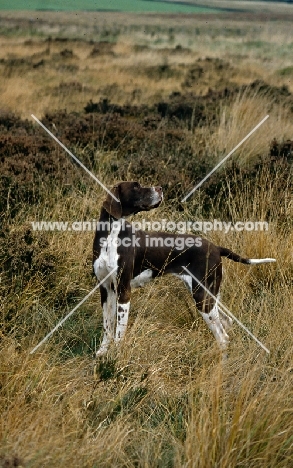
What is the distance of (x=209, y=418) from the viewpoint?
12.7ft

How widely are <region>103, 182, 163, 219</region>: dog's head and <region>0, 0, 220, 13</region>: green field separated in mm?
29924

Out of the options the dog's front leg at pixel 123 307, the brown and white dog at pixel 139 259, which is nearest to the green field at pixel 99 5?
the brown and white dog at pixel 139 259

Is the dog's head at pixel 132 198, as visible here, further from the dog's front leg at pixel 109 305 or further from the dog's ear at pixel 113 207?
the dog's front leg at pixel 109 305

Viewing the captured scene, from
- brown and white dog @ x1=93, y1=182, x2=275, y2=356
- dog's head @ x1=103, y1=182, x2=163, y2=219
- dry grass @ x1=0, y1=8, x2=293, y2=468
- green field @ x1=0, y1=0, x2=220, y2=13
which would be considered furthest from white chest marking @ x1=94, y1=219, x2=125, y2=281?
green field @ x1=0, y1=0, x2=220, y2=13

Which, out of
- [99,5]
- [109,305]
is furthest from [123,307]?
[99,5]

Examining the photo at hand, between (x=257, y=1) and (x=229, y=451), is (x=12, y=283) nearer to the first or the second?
(x=229, y=451)

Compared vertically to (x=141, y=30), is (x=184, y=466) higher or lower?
higher

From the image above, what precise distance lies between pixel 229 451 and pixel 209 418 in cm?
31

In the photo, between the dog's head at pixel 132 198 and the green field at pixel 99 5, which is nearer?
the dog's head at pixel 132 198

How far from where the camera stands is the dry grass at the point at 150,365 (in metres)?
3.74

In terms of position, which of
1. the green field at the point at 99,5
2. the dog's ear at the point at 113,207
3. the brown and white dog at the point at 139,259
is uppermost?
the dog's ear at the point at 113,207

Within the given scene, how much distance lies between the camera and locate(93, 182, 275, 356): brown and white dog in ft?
18.0

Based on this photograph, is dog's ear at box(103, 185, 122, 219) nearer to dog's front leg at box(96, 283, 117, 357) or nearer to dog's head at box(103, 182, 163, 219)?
dog's head at box(103, 182, 163, 219)

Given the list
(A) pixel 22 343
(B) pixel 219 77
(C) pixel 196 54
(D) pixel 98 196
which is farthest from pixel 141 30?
(A) pixel 22 343
